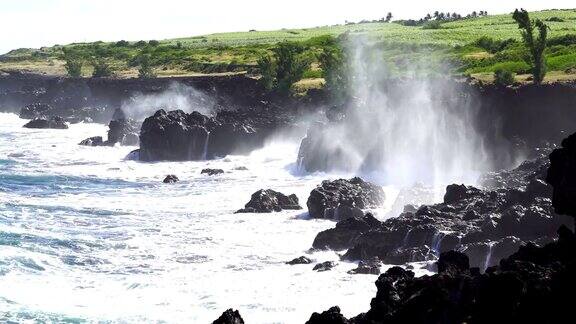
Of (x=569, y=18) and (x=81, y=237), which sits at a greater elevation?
(x=569, y=18)

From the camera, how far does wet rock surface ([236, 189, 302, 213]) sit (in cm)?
5447

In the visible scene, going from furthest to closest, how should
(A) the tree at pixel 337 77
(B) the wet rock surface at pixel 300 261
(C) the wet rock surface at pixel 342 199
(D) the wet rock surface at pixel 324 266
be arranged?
(A) the tree at pixel 337 77 → (C) the wet rock surface at pixel 342 199 → (B) the wet rock surface at pixel 300 261 → (D) the wet rock surface at pixel 324 266

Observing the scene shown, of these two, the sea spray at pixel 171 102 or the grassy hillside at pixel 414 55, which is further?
the sea spray at pixel 171 102

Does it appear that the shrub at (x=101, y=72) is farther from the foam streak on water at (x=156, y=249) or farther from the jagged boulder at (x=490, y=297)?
the jagged boulder at (x=490, y=297)

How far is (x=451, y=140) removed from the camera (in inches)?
2697

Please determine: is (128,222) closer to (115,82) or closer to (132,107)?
(132,107)

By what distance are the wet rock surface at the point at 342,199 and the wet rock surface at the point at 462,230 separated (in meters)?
5.37

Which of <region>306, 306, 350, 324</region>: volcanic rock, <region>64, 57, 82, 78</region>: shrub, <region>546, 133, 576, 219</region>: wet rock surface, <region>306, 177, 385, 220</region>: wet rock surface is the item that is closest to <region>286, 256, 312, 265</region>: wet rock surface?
<region>306, 177, 385, 220</region>: wet rock surface

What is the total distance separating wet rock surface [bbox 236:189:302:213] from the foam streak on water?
100cm

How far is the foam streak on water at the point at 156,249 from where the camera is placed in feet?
116

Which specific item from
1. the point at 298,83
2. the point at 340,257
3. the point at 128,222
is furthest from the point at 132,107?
the point at 340,257

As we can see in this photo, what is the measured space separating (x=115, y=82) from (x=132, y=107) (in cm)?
1193

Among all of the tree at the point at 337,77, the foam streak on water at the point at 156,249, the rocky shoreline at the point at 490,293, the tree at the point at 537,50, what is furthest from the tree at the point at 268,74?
the rocky shoreline at the point at 490,293

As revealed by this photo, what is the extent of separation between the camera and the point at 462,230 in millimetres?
42375
